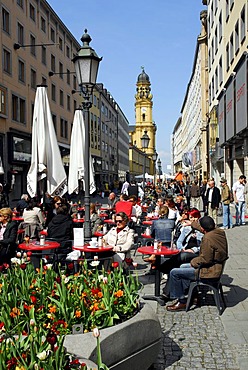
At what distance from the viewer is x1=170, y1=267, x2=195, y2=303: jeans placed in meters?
7.15

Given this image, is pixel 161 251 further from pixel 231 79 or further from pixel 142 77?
pixel 142 77

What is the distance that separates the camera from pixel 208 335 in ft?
19.5

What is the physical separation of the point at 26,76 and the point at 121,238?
28033 millimetres

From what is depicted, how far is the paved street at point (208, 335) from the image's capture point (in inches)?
199

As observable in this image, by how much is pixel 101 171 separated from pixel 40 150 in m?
57.7

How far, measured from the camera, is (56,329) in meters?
3.89

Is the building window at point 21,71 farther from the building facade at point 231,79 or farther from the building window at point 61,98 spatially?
the building facade at point 231,79

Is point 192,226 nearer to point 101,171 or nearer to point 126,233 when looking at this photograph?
point 126,233

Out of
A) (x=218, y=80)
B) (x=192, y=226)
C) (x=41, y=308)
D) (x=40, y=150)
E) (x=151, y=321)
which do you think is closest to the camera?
Answer: (x=41, y=308)

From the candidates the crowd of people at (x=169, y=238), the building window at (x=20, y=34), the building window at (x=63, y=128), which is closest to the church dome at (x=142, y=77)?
the building window at (x=63, y=128)

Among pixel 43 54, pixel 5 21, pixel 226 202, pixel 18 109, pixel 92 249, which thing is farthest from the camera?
pixel 43 54

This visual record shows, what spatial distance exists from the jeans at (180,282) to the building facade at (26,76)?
22.6 metres

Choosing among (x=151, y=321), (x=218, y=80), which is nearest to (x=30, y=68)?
(x=218, y=80)

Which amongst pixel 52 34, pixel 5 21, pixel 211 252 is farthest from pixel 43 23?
pixel 211 252
